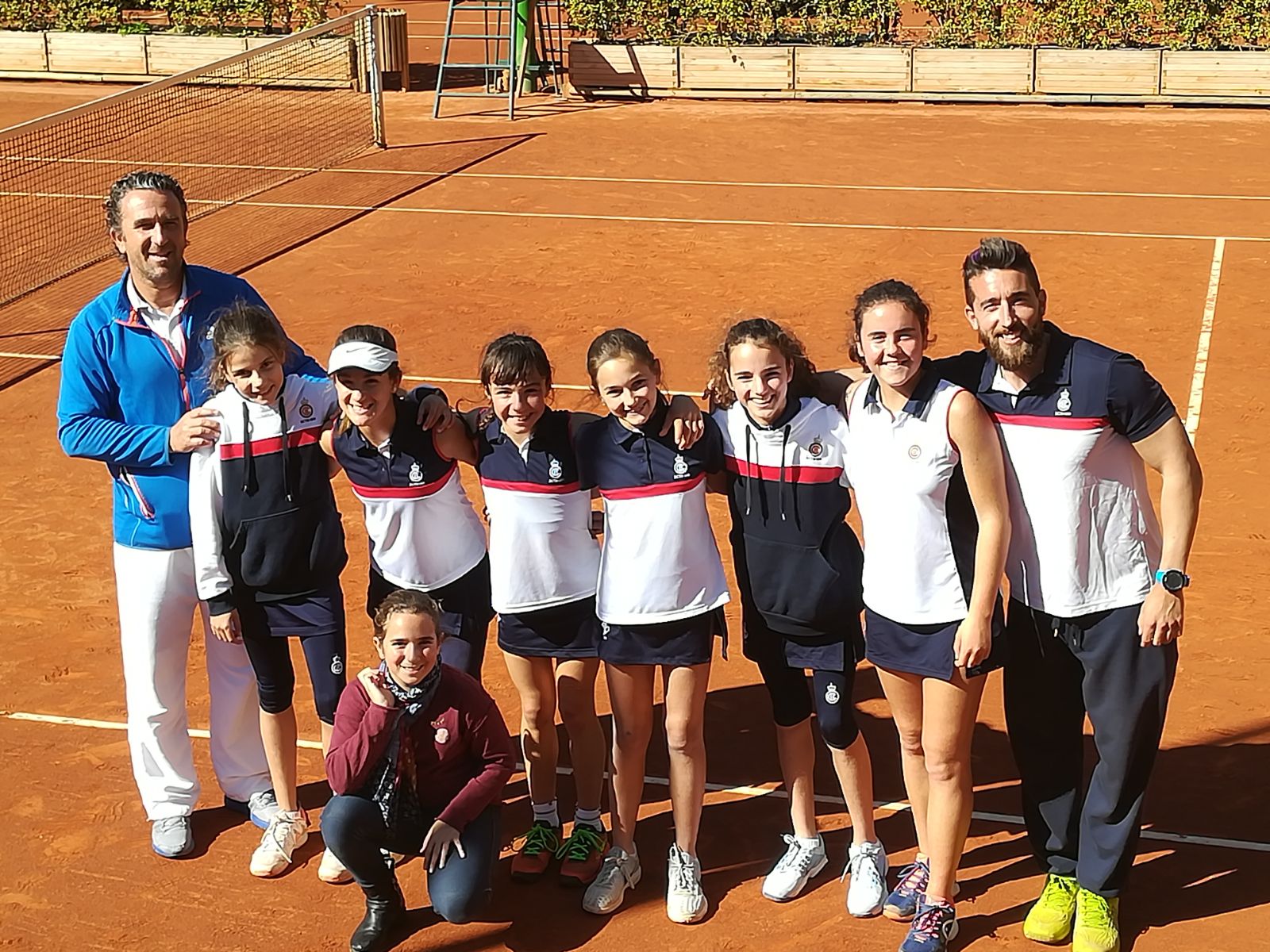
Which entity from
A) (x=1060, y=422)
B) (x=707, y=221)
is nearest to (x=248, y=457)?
(x=1060, y=422)

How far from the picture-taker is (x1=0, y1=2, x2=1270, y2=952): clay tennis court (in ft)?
17.0

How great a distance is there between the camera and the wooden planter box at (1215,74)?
72.1ft

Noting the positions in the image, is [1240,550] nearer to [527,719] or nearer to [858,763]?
[858,763]

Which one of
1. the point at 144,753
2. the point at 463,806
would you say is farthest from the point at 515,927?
the point at 144,753

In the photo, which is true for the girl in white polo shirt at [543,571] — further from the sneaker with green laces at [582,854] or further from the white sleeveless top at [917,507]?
the white sleeveless top at [917,507]

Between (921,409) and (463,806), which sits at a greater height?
(921,409)

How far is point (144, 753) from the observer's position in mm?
5543

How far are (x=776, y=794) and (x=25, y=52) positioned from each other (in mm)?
24532

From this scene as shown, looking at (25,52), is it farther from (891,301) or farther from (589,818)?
(891,301)

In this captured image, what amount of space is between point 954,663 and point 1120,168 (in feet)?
48.3

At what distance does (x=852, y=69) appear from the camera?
2348 cm

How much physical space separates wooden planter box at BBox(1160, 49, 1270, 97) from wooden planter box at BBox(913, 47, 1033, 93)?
2037 mm

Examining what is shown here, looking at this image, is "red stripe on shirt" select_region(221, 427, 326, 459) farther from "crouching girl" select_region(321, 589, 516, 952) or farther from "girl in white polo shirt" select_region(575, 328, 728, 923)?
"girl in white polo shirt" select_region(575, 328, 728, 923)

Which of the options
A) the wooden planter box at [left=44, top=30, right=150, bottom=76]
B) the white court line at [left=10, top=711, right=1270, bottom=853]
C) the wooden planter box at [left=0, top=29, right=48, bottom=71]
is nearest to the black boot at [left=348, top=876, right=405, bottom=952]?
the white court line at [left=10, top=711, right=1270, bottom=853]
